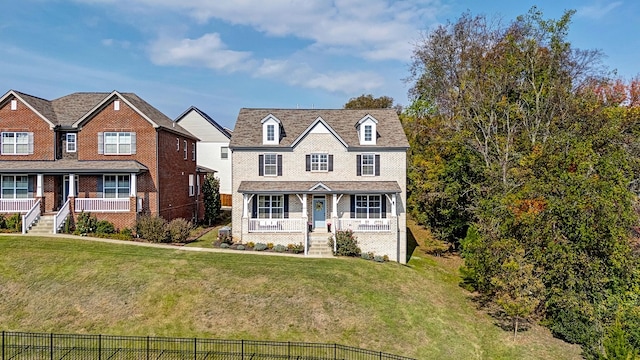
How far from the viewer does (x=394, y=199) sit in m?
27.0

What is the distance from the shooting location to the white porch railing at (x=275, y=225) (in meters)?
26.3

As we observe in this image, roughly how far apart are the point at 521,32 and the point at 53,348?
113 feet

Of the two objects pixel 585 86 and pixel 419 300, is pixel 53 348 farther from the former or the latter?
pixel 585 86

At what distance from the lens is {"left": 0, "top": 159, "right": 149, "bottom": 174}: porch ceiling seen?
26203 millimetres

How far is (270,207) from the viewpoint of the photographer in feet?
91.9

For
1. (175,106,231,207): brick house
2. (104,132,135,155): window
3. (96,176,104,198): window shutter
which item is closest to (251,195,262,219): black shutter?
(104,132,135,155): window

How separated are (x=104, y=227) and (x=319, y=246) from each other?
13.8 meters

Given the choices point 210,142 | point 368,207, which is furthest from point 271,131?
point 210,142

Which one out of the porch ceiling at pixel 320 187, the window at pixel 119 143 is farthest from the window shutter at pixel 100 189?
the porch ceiling at pixel 320 187

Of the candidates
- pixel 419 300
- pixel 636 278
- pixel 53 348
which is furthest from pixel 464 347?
pixel 53 348

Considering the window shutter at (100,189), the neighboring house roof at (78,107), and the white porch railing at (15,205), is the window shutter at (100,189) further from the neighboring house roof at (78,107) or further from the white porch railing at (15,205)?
the neighboring house roof at (78,107)

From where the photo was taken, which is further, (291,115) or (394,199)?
(291,115)

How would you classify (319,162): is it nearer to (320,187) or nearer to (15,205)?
(320,187)

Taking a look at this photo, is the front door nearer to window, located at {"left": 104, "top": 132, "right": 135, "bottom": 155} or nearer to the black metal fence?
the black metal fence
